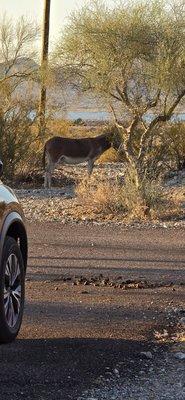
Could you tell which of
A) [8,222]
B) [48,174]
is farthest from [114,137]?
[8,222]

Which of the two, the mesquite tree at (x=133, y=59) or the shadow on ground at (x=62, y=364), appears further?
the mesquite tree at (x=133, y=59)

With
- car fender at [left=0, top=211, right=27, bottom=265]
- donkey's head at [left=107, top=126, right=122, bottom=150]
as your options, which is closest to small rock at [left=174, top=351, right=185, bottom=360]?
car fender at [left=0, top=211, right=27, bottom=265]

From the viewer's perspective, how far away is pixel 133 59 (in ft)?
73.4

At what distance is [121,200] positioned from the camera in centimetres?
1944

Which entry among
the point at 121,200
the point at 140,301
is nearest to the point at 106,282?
the point at 140,301

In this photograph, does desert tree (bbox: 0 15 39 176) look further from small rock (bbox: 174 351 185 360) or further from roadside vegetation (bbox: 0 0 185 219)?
small rock (bbox: 174 351 185 360)

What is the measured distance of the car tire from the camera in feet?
27.3

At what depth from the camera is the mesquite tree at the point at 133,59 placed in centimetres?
2209

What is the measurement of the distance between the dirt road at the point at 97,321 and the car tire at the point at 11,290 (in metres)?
0.18


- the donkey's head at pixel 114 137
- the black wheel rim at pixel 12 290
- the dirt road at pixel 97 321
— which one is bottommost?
the donkey's head at pixel 114 137

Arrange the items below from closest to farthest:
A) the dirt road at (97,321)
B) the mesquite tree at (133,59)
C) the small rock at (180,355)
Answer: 1. the dirt road at (97,321)
2. the small rock at (180,355)
3. the mesquite tree at (133,59)

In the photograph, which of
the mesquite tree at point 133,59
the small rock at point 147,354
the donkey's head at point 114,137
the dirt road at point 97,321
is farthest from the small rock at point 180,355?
the donkey's head at point 114,137

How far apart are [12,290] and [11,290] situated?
0.03m

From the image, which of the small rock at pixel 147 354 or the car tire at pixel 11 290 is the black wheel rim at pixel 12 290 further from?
the small rock at pixel 147 354
